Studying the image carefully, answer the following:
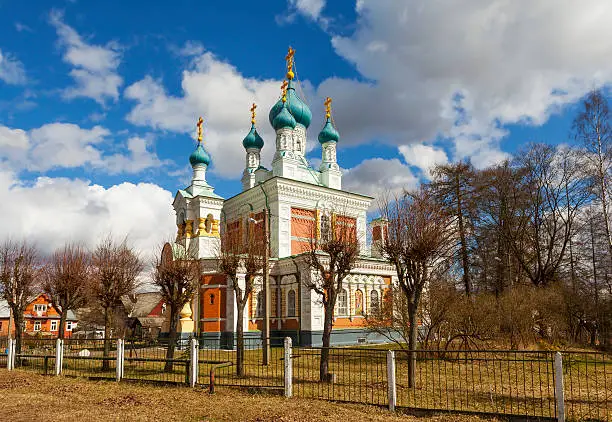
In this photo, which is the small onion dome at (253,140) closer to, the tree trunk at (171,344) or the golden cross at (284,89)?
the golden cross at (284,89)

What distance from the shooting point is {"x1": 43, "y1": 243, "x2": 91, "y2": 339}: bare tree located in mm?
18969

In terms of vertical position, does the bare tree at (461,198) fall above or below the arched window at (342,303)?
above

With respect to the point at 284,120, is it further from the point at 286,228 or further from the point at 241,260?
the point at 241,260

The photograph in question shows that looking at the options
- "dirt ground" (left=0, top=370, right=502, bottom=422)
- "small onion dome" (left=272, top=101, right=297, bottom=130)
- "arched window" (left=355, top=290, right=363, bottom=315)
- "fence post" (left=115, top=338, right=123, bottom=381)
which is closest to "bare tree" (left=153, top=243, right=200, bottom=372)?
"fence post" (left=115, top=338, right=123, bottom=381)

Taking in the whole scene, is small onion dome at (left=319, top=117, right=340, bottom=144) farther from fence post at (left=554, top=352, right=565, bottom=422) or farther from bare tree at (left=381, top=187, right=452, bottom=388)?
fence post at (left=554, top=352, right=565, bottom=422)

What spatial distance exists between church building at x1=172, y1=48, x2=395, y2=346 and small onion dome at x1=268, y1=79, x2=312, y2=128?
0.07 metres

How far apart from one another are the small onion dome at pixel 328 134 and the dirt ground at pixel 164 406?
77.0ft

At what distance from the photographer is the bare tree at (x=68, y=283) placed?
19.0 m

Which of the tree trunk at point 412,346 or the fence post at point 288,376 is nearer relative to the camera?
the fence post at point 288,376

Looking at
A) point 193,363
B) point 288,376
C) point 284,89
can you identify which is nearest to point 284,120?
point 284,89

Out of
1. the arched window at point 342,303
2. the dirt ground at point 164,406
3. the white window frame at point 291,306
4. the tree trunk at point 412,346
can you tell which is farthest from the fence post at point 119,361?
the arched window at point 342,303

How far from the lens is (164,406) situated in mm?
9359

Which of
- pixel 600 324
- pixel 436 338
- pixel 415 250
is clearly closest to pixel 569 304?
pixel 600 324

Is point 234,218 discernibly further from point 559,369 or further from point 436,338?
point 559,369
